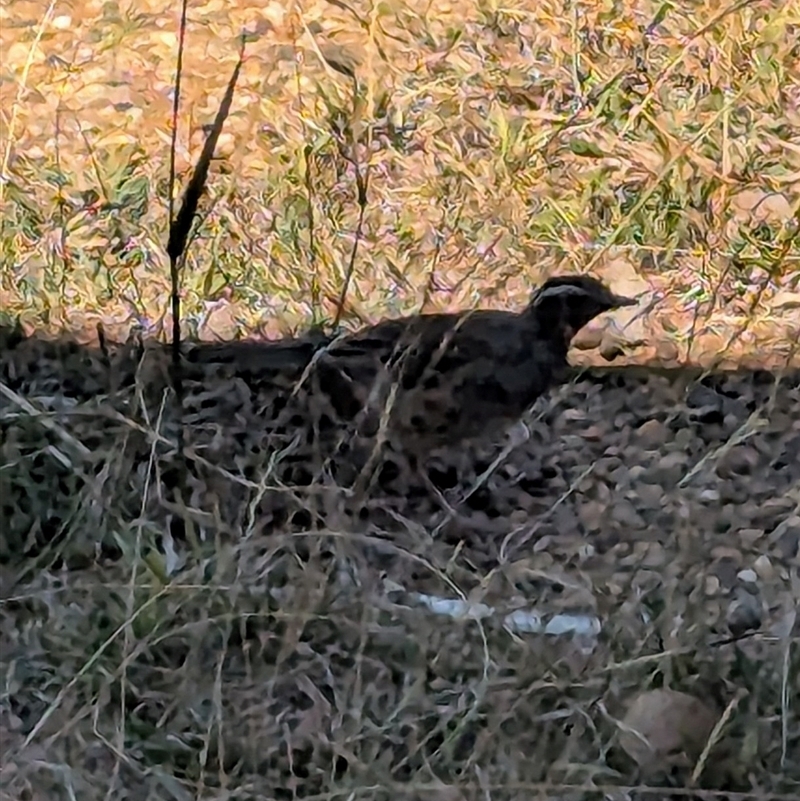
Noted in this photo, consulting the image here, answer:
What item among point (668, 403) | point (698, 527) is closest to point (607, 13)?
point (668, 403)

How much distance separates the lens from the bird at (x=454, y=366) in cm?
130

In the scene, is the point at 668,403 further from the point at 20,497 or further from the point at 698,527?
the point at 20,497

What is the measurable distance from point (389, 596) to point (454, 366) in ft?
0.83

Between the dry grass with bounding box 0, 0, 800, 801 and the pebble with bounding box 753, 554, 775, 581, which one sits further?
the dry grass with bounding box 0, 0, 800, 801

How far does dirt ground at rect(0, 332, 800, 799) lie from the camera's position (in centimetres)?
115

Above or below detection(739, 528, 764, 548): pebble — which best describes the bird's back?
above

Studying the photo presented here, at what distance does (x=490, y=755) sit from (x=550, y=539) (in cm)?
25

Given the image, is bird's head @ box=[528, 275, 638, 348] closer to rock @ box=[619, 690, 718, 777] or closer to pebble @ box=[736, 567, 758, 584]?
pebble @ box=[736, 567, 758, 584]

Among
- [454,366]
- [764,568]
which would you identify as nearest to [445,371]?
[454,366]

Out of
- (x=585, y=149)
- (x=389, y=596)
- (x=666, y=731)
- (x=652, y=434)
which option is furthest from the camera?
(x=585, y=149)

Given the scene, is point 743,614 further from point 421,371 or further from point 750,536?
point 421,371

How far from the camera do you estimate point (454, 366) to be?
131 cm

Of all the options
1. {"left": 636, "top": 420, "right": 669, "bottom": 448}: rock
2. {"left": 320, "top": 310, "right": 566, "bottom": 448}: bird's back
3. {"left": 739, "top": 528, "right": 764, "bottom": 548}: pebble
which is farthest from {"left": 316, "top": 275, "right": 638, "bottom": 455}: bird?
{"left": 739, "top": 528, "right": 764, "bottom": 548}: pebble

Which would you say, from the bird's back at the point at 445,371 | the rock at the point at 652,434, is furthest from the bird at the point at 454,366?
the rock at the point at 652,434
